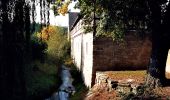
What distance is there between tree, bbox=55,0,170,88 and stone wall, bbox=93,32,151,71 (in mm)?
5037

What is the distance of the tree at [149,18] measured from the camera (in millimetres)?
13102

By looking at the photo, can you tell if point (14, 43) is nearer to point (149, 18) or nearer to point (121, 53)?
point (149, 18)

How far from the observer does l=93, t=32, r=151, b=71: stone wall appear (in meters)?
19.1

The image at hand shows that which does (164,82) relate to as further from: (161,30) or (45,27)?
(45,27)

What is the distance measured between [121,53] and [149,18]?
230 inches

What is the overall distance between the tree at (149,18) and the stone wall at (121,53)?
5037 millimetres

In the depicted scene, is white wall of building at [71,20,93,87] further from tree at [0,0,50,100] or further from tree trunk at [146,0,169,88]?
tree at [0,0,50,100]

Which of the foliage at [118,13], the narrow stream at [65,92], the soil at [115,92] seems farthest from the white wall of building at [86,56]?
the foliage at [118,13]

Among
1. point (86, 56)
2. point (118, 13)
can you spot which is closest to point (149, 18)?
point (118, 13)

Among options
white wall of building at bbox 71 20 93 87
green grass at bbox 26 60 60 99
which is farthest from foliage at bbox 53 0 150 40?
green grass at bbox 26 60 60 99

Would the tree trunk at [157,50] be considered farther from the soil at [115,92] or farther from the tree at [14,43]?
the tree at [14,43]

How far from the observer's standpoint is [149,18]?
13.7 meters

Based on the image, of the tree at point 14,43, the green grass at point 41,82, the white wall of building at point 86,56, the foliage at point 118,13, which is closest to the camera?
the tree at point 14,43

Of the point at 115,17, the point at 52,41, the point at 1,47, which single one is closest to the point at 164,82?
the point at 115,17
